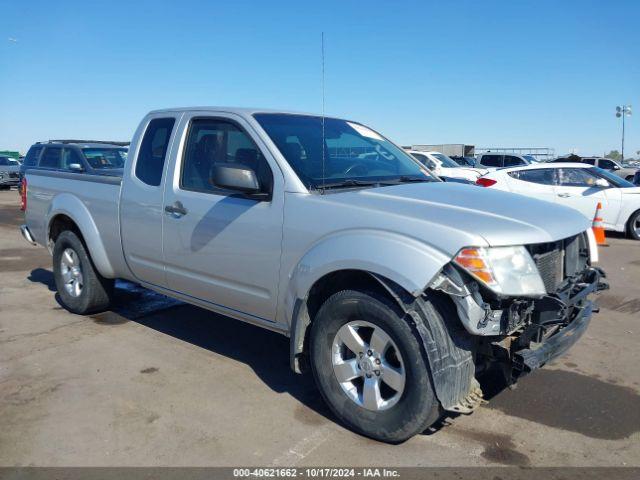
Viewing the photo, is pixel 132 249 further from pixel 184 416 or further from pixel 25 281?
pixel 25 281

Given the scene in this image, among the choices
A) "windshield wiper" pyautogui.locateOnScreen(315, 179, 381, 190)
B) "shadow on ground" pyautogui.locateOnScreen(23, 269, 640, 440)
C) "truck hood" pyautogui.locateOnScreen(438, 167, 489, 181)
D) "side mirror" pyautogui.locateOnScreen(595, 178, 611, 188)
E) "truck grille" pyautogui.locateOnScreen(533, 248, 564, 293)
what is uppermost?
"windshield wiper" pyautogui.locateOnScreen(315, 179, 381, 190)

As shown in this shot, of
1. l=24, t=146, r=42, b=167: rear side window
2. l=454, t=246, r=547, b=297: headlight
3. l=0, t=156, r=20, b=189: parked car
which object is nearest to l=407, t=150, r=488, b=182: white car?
l=24, t=146, r=42, b=167: rear side window

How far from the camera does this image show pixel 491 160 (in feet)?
84.6

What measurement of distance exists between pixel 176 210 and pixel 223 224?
0.57 metres

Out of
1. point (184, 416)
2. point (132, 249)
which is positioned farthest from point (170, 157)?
point (184, 416)

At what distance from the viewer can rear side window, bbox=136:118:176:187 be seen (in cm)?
463

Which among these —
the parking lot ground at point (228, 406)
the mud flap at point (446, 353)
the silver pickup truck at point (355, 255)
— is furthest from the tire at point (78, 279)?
the mud flap at point (446, 353)

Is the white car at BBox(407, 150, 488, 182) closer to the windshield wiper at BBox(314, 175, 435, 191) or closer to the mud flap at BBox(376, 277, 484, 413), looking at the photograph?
the windshield wiper at BBox(314, 175, 435, 191)

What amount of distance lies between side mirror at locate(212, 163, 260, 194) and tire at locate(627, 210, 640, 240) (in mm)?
10347

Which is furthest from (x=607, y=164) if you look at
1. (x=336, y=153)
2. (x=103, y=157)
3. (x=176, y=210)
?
(x=176, y=210)

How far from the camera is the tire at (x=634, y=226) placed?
37.6 ft

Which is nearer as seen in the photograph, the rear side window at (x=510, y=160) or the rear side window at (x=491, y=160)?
the rear side window at (x=510, y=160)

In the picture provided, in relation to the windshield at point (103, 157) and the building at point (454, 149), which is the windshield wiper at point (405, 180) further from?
the building at point (454, 149)

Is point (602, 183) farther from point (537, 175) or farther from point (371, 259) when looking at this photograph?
point (371, 259)
